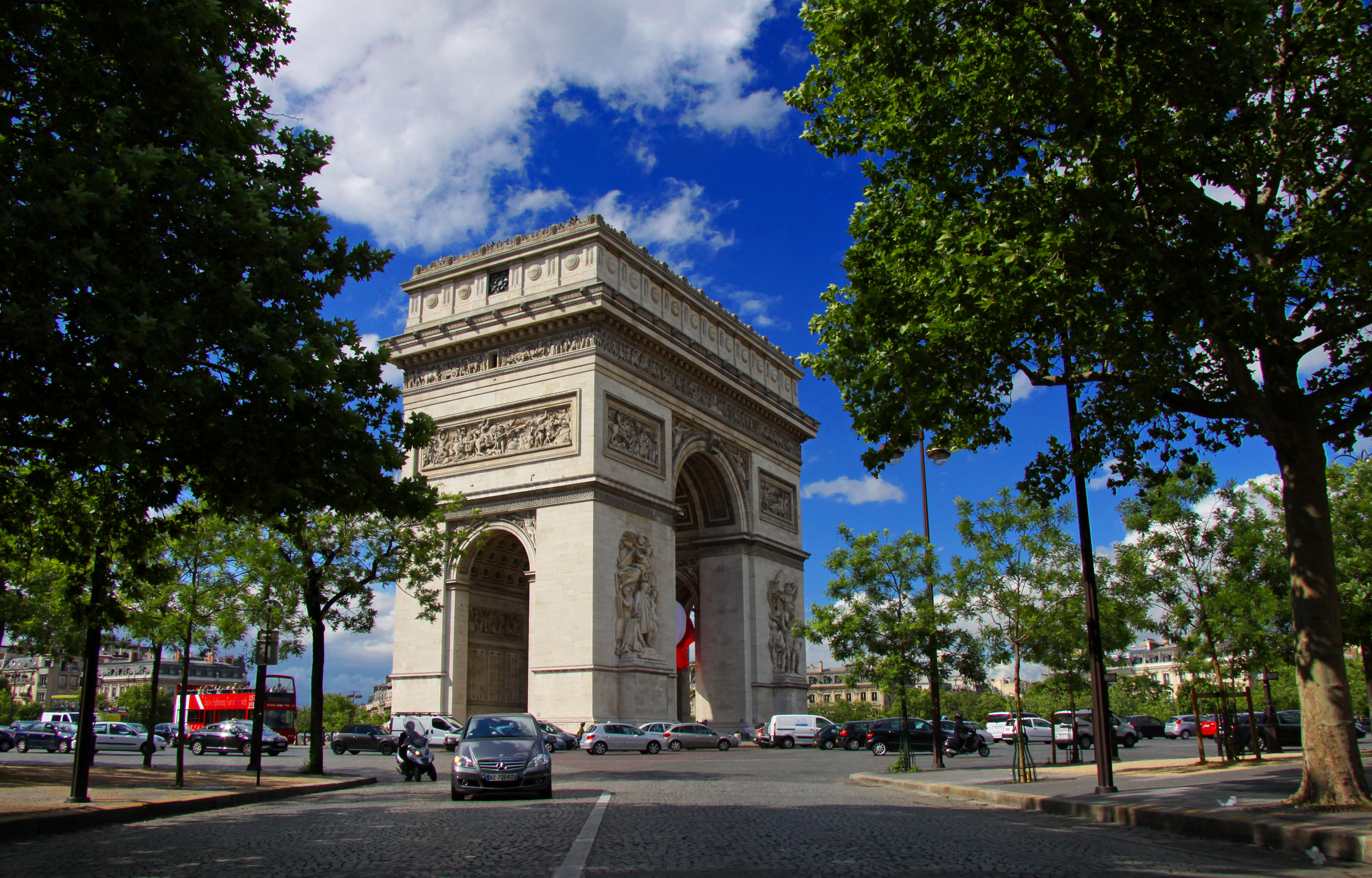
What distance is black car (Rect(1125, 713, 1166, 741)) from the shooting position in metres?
49.1

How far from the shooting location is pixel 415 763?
21750 mm

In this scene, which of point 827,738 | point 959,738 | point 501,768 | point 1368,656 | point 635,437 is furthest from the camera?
point 827,738

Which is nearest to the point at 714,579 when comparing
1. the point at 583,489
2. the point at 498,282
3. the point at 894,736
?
the point at 583,489

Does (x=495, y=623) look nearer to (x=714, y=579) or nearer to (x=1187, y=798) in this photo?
(x=714, y=579)

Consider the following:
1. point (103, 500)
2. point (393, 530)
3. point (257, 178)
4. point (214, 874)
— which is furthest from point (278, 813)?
point (393, 530)

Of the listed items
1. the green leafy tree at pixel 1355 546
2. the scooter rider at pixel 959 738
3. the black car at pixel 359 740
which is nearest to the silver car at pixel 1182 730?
the scooter rider at pixel 959 738

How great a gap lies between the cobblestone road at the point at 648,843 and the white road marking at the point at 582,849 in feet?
0.31

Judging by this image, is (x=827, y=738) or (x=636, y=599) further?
(x=827, y=738)

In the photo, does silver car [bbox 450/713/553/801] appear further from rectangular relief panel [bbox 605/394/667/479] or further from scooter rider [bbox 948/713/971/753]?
scooter rider [bbox 948/713/971/753]

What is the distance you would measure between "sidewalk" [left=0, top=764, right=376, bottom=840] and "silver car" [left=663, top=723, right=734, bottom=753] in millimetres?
14311

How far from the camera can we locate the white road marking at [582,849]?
7840 millimetres

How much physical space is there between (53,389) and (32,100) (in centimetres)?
289

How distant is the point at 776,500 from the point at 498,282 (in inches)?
690

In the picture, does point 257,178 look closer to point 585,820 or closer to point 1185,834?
point 585,820
